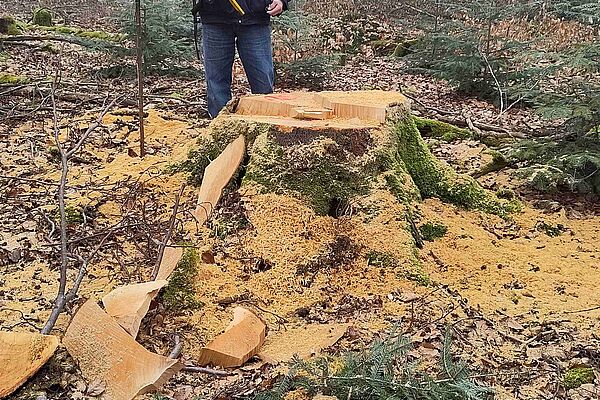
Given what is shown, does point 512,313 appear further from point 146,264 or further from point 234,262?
point 146,264

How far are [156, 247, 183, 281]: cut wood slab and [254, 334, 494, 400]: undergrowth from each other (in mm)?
890

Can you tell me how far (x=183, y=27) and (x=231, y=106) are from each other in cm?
530

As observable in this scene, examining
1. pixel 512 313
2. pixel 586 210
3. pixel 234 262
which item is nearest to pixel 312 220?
pixel 234 262

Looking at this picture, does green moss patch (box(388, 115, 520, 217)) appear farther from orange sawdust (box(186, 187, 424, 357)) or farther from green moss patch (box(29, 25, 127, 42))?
green moss patch (box(29, 25, 127, 42))

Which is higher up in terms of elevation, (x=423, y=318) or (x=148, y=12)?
(x=148, y=12)

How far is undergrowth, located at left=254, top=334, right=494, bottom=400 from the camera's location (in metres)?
2.15

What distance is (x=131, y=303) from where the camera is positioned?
2719mm

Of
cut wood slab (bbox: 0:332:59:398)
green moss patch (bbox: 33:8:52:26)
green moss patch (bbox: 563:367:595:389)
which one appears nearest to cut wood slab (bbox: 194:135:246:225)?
cut wood slab (bbox: 0:332:59:398)

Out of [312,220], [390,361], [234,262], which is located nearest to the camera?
[390,361]

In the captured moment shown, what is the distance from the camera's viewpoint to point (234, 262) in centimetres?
329

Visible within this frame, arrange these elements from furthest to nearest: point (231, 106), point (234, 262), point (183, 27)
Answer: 1. point (183, 27)
2. point (231, 106)
3. point (234, 262)

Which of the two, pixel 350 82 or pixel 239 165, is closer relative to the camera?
pixel 239 165

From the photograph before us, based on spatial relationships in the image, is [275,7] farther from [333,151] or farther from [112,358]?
[112,358]

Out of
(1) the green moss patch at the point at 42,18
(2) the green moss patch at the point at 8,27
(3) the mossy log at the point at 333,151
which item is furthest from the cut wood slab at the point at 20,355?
(1) the green moss patch at the point at 42,18
